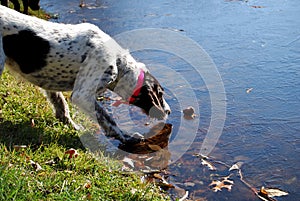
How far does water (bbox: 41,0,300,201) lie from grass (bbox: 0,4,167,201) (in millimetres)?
593

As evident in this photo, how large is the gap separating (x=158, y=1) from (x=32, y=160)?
8069 mm

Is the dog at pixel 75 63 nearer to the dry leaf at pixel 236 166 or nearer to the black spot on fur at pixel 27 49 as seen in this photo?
the black spot on fur at pixel 27 49

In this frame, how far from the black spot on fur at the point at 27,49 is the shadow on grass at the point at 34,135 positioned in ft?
1.80

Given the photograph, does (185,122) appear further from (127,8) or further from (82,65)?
(127,8)

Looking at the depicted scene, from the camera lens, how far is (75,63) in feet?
15.1

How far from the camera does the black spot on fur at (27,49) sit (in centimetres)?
444

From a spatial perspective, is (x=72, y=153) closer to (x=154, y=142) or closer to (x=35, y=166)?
(x=35, y=166)

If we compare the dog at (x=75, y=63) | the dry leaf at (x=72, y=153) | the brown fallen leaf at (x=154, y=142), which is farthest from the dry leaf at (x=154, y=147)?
the dry leaf at (x=72, y=153)

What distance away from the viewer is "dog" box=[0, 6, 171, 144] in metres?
4.46

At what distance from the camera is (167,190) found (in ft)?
13.7

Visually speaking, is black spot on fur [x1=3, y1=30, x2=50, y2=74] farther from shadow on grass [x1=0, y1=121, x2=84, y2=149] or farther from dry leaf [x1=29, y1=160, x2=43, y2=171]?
dry leaf [x1=29, y1=160, x2=43, y2=171]

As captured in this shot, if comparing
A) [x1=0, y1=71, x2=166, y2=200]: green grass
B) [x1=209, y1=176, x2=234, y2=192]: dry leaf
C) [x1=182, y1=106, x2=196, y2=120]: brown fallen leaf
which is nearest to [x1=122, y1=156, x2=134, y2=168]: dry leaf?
[x1=0, y1=71, x2=166, y2=200]: green grass

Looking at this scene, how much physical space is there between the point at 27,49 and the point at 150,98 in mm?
1262

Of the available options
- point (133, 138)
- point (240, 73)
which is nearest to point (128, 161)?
point (133, 138)
